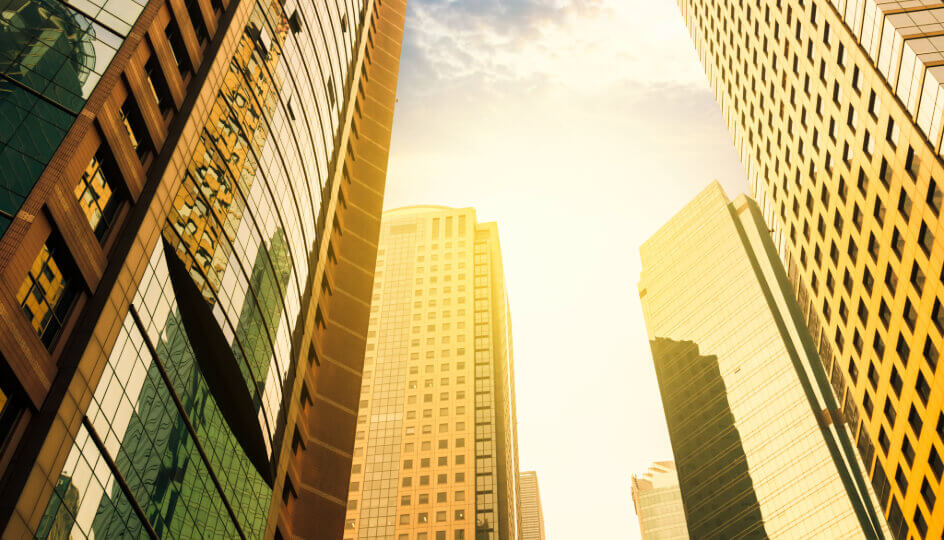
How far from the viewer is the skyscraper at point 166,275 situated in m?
23.6

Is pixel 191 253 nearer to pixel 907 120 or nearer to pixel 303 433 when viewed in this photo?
pixel 303 433

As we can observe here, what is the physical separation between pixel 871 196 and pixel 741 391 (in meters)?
96.3

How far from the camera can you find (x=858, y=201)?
182ft

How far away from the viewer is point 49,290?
24.8 m

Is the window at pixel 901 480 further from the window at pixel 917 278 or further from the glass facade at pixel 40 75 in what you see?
the glass facade at pixel 40 75

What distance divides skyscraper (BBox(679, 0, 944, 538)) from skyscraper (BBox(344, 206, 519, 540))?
70821mm

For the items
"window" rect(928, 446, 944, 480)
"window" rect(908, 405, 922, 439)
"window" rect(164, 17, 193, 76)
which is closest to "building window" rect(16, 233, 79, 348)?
"window" rect(164, 17, 193, 76)

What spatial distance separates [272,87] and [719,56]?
187 feet

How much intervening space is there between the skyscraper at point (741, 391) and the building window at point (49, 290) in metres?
114

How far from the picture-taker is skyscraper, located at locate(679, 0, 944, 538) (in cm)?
4681

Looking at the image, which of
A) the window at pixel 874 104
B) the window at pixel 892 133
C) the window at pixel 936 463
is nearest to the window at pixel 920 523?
the window at pixel 936 463

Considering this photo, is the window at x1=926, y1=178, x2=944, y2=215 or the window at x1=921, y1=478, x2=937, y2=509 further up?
the window at x1=926, y1=178, x2=944, y2=215

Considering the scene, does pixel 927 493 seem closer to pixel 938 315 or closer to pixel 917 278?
pixel 938 315

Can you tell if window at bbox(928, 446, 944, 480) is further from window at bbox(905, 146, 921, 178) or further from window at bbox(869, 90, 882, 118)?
window at bbox(869, 90, 882, 118)
